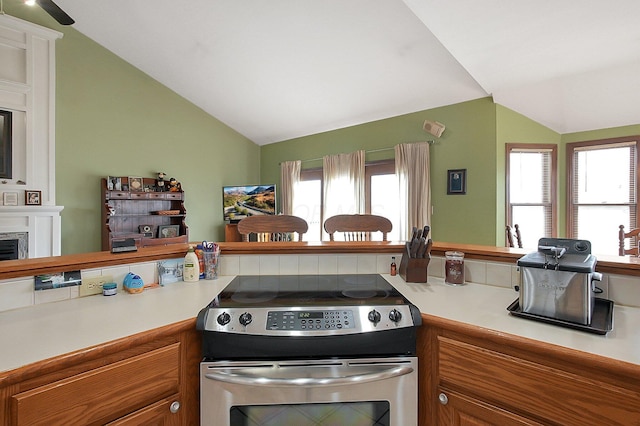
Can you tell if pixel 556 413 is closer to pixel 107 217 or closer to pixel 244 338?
pixel 244 338

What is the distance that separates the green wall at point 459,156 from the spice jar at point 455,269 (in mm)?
2247

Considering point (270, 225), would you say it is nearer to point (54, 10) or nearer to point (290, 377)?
point (290, 377)

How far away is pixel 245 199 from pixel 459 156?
11.4 ft

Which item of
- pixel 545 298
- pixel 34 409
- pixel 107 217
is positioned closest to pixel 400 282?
pixel 545 298

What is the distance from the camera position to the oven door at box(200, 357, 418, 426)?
975mm

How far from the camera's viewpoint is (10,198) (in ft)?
10.9

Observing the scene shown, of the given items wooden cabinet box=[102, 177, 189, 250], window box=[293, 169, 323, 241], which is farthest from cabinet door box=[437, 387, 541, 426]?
window box=[293, 169, 323, 241]

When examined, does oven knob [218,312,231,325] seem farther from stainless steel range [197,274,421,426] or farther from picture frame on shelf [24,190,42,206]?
picture frame on shelf [24,190,42,206]

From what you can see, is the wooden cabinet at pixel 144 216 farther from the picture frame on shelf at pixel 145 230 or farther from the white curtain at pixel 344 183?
the white curtain at pixel 344 183

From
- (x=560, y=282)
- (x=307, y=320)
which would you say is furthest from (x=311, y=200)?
(x=560, y=282)

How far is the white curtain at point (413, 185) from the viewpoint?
3.81 m

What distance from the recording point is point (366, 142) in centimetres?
444

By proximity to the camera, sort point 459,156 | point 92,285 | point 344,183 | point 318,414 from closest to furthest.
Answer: point 318,414 < point 92,285 < point 459,156 < point 344,183

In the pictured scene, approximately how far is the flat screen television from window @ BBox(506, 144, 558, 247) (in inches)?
140
